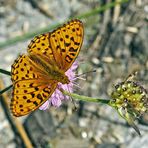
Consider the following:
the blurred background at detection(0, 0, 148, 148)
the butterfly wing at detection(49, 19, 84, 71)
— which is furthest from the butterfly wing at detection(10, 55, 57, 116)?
the blurred background at detection(0, 0, 148, 148)

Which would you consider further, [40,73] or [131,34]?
[131,34]

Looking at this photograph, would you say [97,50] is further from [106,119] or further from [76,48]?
[76,48]

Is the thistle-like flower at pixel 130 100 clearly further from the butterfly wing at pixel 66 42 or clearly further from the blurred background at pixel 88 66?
the blurred background at pixel 88 66

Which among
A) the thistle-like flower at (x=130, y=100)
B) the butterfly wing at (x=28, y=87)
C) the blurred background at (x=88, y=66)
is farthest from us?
the blurred background at (x=88, y=66)

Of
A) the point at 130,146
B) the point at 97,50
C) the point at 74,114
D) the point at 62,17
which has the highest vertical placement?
the point at 62,17

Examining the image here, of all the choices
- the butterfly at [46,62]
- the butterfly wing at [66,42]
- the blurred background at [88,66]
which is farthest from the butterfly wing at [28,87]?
the blurred background at [88,66]

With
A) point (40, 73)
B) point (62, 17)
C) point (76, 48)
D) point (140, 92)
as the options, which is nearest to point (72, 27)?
point (76, 48)

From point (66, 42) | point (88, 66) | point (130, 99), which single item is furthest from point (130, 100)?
point (88, 66)
